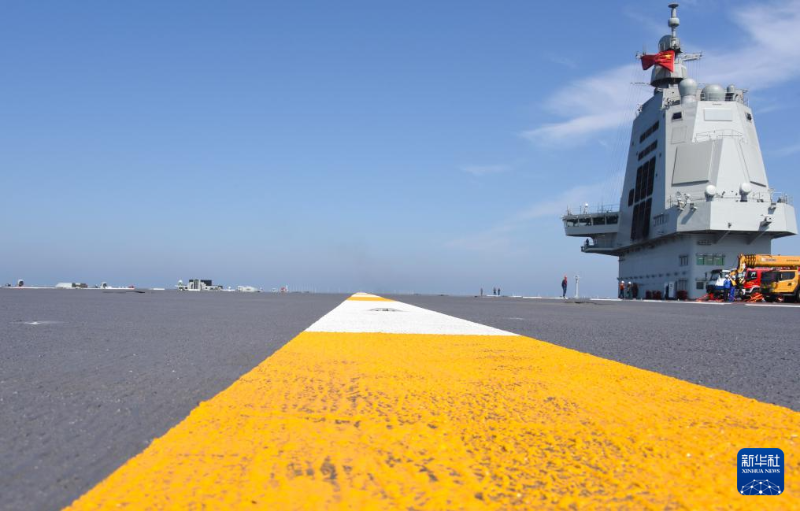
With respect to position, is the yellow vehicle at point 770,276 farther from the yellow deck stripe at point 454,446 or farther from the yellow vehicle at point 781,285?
the yellow deck stripe at point 454,446

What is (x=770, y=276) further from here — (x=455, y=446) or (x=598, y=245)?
(x=455, y=446)

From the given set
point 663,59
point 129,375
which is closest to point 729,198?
point 663,59

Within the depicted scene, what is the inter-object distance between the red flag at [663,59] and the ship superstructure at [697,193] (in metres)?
6.40

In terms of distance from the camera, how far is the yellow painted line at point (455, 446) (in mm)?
1498

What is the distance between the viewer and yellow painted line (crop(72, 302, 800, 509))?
150cm

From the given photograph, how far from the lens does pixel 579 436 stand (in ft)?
7.00

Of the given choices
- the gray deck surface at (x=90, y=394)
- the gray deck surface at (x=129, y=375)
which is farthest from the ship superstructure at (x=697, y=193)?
the gray deck surface at (x=90, y=394)

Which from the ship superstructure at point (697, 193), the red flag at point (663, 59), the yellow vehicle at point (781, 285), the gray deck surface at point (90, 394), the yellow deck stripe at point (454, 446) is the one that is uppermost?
the red flag at point (663, 59)

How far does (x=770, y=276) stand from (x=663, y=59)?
3143cm

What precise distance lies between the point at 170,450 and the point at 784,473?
6.63 ft

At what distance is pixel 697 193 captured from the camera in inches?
1734

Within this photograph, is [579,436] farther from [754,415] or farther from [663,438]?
[754,415]

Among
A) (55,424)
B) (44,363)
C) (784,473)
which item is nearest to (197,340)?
(44,363)

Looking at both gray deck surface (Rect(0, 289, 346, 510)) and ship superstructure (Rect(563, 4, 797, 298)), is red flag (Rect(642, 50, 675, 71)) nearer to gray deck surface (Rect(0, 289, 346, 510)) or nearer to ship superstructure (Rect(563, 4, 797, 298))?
ship superstructure (Rect(563, 4, 797, 298))
